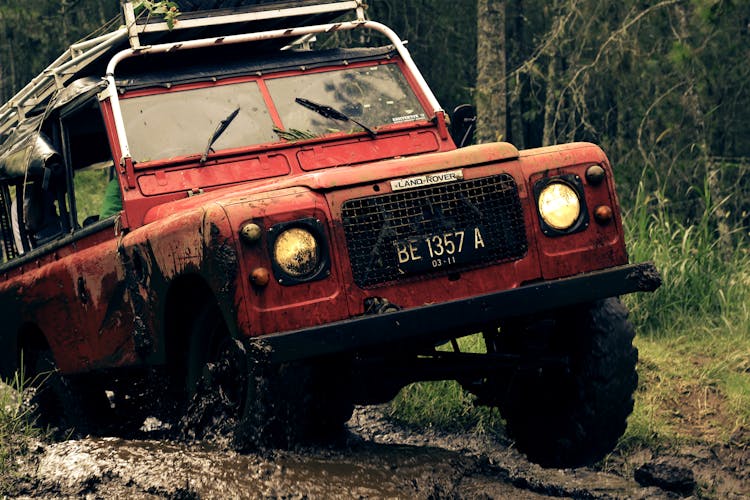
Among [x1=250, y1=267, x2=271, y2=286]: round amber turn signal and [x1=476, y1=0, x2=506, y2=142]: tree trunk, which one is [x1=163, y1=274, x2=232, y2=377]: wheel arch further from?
[x1=476, y1=0, x2=506, y2=142]: tree trunk

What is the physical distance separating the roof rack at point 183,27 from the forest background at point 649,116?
223 cm

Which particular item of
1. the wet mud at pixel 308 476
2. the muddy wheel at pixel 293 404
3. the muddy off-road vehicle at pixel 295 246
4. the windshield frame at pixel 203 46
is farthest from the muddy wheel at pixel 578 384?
the windshield frame at pixel 203 46

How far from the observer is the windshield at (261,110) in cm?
598

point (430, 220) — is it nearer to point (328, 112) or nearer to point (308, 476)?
point (308, 476)

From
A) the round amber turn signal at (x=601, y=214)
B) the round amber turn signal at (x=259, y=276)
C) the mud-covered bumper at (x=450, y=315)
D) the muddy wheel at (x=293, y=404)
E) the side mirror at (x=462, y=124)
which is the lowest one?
the muddy wheel at (x=293, y=404)

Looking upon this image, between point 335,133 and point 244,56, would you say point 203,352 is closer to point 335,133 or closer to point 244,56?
point 335,133

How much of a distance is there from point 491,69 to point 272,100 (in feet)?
20.6

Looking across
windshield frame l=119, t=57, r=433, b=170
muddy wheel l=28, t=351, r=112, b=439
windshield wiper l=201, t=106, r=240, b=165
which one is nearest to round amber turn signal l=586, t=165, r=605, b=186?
windshield frame l=119, t=57, r=433, b=170

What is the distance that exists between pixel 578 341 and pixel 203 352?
1.57 m

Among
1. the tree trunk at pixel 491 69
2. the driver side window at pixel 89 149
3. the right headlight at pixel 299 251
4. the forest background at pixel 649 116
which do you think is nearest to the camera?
the right headlight at pixel 299 251

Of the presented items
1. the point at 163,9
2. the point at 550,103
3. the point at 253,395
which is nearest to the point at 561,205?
the point at 253,395

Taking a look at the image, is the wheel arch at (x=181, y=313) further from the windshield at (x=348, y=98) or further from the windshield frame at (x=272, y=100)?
the windshield at (x=348, y=98)

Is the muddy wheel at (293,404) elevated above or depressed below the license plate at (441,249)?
below

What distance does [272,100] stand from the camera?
6250 millimetres
